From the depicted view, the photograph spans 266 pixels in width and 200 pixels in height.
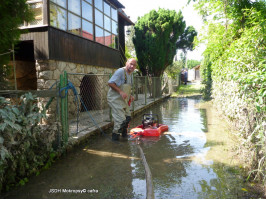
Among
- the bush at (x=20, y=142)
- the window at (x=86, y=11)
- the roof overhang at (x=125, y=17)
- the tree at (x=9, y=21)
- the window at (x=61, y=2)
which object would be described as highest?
the roof overhang at (x=125, y=17)

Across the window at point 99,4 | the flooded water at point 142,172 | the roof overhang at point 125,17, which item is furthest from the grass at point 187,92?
the flooded water at point 142,172

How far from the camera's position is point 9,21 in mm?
4262

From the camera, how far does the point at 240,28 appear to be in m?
6.96

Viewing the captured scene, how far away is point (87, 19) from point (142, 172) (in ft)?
25.0

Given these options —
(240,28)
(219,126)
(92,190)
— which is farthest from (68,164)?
(240,28)

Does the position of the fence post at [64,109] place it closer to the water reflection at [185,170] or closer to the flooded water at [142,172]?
the flooded water at [142,172]

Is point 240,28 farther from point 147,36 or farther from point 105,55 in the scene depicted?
point 147,36

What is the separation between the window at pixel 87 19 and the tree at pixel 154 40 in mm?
3605

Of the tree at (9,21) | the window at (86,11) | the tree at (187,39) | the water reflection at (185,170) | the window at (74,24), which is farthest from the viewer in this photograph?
the tree at (187,39)

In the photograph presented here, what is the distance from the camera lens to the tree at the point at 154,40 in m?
15.2

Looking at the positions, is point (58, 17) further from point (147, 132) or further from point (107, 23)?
point (147, 132)

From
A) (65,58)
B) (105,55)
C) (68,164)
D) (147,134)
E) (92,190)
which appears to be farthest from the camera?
(105,55)

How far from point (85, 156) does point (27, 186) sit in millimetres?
1305

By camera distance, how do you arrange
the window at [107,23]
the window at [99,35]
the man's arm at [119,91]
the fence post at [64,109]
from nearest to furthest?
1. the fence post at [64,109]
2. the man's arm at [119,91]
3. the window at [99,35]
4. the window at [107,23]
